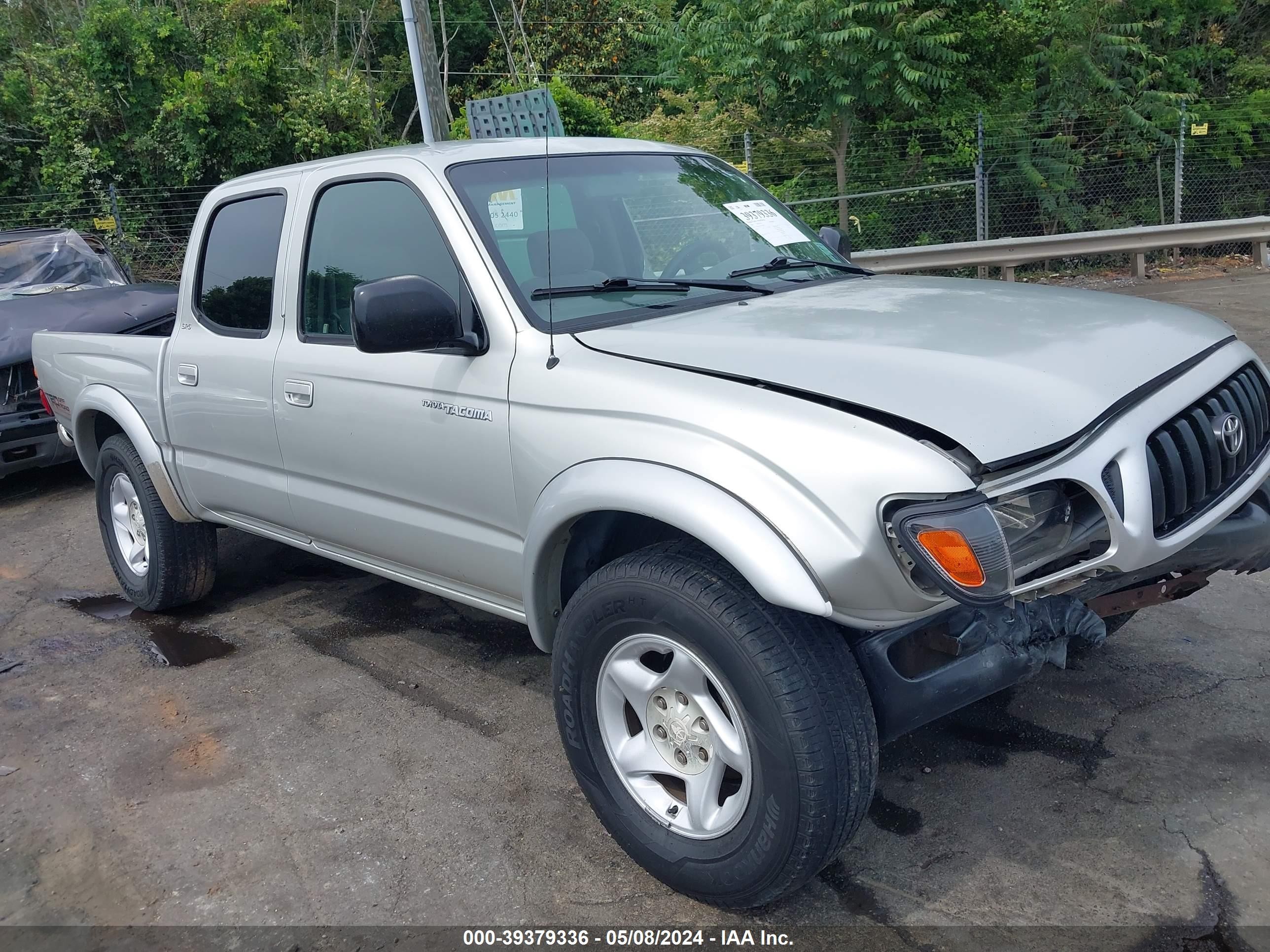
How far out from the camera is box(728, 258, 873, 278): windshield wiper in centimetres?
369

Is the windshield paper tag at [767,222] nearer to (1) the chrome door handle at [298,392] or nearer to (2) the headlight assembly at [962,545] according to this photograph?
(1) the chrome door handle at [298,392]

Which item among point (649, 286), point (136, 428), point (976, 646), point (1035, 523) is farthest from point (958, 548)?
point (136, 428)

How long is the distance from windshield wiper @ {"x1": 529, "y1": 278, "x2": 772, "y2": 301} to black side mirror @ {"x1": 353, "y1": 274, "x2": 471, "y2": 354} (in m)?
0.30

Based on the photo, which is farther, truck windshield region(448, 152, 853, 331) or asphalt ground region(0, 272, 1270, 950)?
truck windshield region(448, 152, 853, 331)

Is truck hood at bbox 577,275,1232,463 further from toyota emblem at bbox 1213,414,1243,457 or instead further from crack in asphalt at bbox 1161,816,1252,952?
crack in asphalt at bbox 1161,816,1252,952

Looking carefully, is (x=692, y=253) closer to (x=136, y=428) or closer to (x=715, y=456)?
(x=715, y=456)

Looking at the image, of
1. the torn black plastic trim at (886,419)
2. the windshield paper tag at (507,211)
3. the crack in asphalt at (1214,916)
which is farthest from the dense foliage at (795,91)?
the crack in asphalt at (1214,916)

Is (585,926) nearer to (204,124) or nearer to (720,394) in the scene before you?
(720,394)

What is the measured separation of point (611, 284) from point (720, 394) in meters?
0.92

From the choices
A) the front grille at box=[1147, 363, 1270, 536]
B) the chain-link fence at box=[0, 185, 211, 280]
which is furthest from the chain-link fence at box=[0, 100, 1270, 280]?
the front grille at box=[1147, 363, 1270, 536]

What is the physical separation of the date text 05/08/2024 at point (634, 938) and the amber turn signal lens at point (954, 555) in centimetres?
106

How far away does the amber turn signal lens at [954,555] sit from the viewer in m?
2.26

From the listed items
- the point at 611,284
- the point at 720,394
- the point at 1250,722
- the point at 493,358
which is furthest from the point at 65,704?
the point at 1250,722

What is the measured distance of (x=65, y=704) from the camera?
434cm
